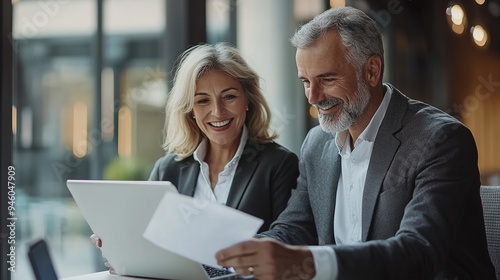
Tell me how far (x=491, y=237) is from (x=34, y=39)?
439 cm

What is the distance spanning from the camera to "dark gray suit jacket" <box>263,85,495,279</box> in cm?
162

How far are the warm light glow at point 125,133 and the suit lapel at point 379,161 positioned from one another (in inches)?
108

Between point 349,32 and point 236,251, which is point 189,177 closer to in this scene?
point 349,32

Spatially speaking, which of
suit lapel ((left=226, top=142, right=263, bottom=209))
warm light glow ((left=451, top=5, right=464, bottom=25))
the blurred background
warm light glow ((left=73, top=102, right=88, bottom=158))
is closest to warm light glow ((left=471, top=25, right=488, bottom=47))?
the blurred background

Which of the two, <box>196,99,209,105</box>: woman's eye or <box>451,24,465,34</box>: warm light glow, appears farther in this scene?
<box>451,24,465,34</box>: warm light glow

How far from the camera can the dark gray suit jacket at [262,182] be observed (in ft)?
8.00

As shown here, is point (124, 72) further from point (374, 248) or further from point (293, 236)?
point (374, 248)

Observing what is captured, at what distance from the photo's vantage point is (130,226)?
5.32ft

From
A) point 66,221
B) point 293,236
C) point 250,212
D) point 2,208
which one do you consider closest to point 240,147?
point 250,212

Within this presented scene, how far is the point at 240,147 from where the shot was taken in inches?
101

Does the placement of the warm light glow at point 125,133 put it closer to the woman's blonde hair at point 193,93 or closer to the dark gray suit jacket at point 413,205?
the woman's blonde hair at point 193,93

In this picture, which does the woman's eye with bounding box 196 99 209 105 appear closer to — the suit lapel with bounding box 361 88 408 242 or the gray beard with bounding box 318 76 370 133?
the gray beard with bounding box 318 76 370 133

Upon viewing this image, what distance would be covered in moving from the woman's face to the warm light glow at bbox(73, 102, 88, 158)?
7.98ft

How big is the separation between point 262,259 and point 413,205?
54 cm
